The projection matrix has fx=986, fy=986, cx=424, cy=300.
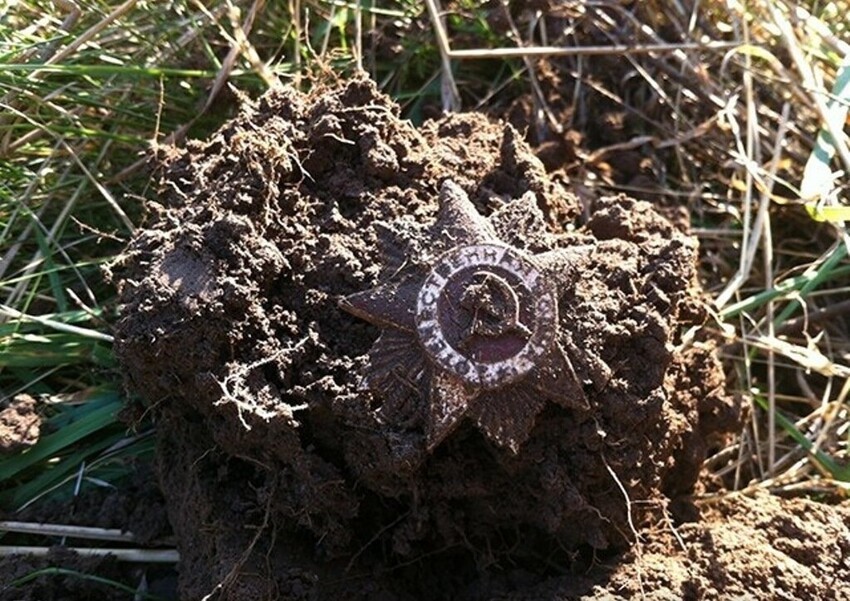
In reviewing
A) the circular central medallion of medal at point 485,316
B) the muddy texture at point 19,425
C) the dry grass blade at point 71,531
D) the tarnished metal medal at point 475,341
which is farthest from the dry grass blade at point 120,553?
the circular central medallion of medal at point 485,316

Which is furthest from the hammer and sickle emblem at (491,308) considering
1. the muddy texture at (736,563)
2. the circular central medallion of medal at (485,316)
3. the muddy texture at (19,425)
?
the muddy texture at (19,425)

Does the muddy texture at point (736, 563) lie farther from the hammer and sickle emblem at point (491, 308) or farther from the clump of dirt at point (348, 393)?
the hammer and sickle emblem at point (491, 308)

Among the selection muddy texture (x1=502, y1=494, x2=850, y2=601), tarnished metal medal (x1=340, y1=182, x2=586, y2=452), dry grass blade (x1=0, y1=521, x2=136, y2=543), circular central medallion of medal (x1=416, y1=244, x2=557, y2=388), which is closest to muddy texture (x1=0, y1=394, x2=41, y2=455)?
dry grass blade (x1=0, y1=521, x2=136, y2=543)

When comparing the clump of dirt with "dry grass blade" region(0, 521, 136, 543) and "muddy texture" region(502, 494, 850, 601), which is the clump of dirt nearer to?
"muddy texture" region(502, 494, 850, 601)

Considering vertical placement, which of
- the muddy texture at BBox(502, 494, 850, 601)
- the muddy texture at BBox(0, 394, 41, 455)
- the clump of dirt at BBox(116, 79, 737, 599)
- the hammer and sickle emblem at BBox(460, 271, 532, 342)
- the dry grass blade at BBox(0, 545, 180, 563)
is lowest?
the dry grass blade at BBox(0, 545, 180, 563)

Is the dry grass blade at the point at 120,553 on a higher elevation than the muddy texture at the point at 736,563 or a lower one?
lower

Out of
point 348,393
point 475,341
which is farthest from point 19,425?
point 475,341

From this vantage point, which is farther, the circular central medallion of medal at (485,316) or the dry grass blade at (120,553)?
the dry grass blade at (120,553)

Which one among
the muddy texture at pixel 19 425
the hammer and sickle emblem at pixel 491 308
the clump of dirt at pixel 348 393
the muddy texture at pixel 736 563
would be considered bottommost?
the muddy texture at pixel 19 425
